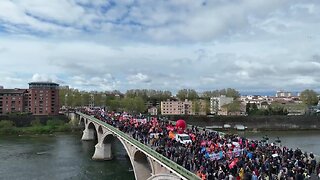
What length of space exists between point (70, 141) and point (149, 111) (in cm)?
7555

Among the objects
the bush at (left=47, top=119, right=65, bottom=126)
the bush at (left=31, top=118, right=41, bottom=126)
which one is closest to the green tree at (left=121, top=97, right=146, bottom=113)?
the bush at (left=47, top=119, right=65, bottom=126)


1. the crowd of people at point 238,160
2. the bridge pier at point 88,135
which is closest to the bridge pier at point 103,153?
the bridge pier at point 88,135

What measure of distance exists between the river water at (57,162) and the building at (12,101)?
44512 millimetres

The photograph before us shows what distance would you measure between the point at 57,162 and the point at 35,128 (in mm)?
46311

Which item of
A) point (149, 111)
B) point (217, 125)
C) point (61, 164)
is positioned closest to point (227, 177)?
point (61, 164)

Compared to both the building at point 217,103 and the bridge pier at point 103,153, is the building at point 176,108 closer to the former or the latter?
the building at point 217,103

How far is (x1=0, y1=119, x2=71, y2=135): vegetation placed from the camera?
322ft

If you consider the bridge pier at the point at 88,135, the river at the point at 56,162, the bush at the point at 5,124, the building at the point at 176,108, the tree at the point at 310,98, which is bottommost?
the river at the point at 56,162

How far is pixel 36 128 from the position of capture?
101m

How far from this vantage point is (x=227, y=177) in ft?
66.4

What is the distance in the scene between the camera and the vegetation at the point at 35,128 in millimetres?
98125

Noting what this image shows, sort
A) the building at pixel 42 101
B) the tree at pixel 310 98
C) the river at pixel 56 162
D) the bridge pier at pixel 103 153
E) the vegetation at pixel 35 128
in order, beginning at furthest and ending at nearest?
the tree at pixel 310 98
the building at pixel 42 101
the vegetation at pixel 35 128
the bridge pier at pixel 103 153
the river at pixel 56 162

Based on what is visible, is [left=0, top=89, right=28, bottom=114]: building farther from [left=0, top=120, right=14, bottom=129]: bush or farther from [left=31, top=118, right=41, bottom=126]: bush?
[left=0, top=120, right=14, bottom=129]: bush

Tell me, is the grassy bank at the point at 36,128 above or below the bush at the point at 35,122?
below
